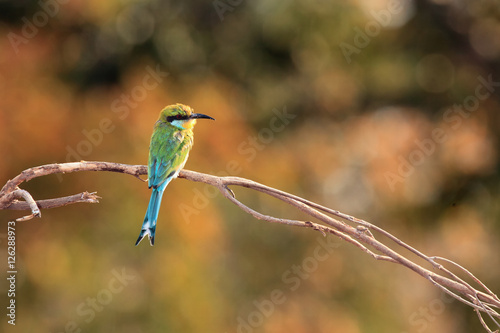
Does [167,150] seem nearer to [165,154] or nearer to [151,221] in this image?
[165,154]

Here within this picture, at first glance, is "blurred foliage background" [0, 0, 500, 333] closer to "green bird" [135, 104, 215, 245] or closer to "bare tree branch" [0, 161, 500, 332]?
"green bird" [135, 104, 215, 245]

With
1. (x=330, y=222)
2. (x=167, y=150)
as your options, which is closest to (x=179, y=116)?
(x=167, y=150)

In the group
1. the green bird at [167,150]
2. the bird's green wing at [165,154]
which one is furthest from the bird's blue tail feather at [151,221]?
the bird's green wing at [165,154]

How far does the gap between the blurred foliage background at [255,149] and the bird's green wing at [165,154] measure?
223 centimetres

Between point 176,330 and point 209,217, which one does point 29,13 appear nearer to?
point 209,217

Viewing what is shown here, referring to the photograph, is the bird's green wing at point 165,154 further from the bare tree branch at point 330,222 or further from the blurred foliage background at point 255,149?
the blurred foliage background at point 255,149

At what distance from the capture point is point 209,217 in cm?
563

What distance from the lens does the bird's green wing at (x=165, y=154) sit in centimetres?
250

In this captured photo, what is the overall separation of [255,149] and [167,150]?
3.99m

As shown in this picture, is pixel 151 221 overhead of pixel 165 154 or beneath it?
overhead

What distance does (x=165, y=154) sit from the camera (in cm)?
264

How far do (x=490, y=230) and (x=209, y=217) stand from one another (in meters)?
3.78

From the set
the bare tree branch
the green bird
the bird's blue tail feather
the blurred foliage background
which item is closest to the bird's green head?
the green bird

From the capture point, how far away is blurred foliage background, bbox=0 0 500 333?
201 inches
